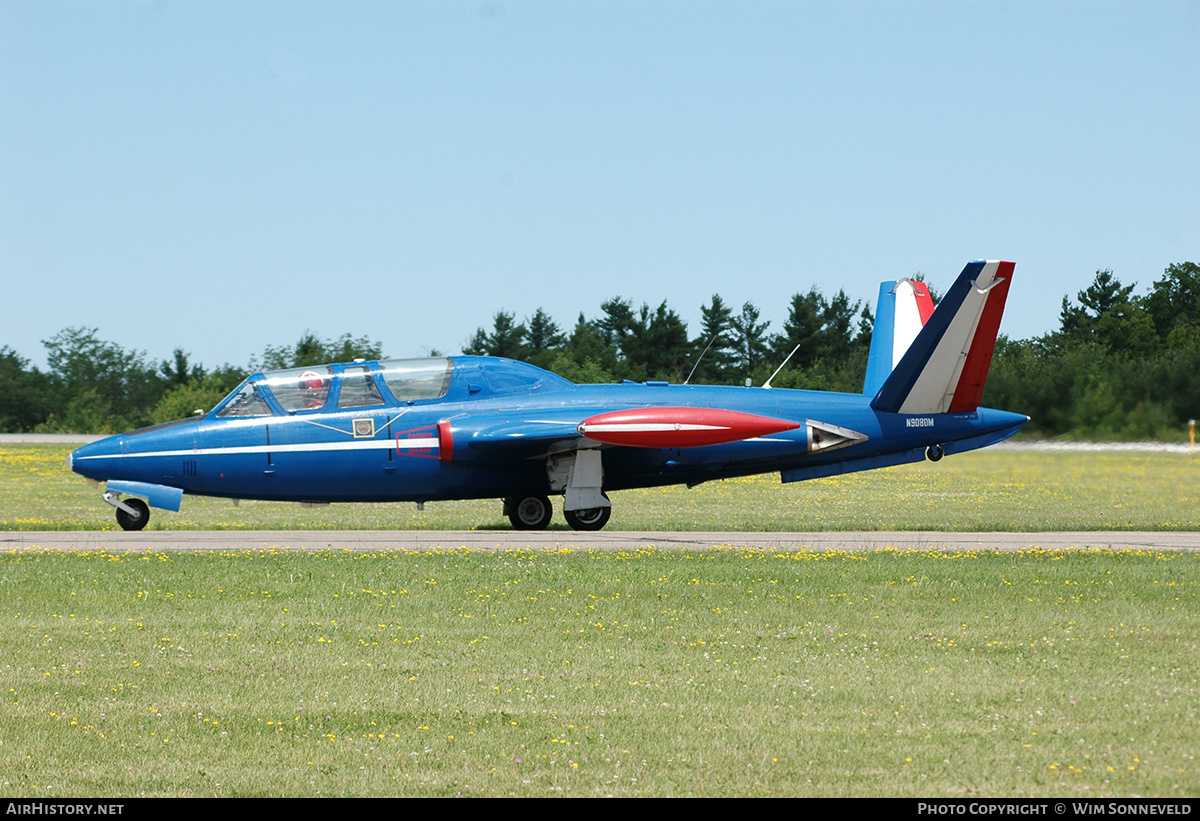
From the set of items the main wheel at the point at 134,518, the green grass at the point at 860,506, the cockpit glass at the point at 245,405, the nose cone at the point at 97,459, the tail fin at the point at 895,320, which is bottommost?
the green grass at the point at 860,506

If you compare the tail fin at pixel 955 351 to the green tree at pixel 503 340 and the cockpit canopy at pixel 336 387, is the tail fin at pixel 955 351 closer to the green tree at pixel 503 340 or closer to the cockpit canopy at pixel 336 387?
the cockpit canopy at pixel 336 387

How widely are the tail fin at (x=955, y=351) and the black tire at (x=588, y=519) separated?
219 inches

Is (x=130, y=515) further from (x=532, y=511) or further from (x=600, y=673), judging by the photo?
(x=600, y=673)

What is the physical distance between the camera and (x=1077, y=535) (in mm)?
20719

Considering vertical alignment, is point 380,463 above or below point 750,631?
above

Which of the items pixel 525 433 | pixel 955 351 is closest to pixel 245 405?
pixel 525 433

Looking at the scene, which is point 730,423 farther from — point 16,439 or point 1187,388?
point 16,439

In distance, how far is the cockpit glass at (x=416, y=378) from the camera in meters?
21.7

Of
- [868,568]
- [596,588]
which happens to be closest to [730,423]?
[868,568]

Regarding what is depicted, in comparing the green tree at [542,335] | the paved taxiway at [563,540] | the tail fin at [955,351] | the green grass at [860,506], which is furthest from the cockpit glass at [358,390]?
the green tree at [542,335]

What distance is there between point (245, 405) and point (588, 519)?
6636 millimetres

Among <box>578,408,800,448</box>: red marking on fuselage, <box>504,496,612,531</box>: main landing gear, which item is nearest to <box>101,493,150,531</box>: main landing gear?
<box>504,496,612,531</box>: main landing gear

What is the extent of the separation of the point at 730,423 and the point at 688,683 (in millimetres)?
11980
